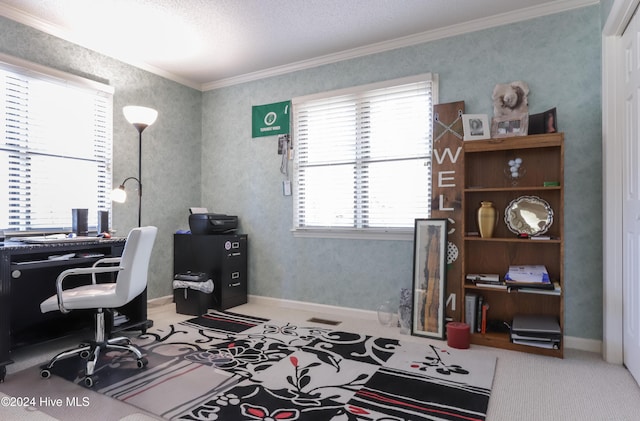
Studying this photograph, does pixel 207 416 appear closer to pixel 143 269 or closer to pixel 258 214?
pixel 143 269

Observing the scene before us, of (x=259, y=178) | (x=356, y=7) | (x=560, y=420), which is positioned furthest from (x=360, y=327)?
(x=356, y=7)

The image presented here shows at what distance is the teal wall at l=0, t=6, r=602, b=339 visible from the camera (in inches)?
112

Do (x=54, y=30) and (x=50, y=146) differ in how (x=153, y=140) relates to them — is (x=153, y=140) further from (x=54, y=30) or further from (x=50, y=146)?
(x=54, y=30)

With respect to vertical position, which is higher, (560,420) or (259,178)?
(259,178)

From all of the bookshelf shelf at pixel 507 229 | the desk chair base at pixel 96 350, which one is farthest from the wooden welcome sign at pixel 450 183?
the desk chair base at pixel 96 350

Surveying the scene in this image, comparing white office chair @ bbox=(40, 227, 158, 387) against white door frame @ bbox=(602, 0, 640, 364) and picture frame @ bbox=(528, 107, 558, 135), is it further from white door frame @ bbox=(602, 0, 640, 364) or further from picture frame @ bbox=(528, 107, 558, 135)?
white door frame @ bbox=(602, 0, 640, 364)

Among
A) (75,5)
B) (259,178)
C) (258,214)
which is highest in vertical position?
(75,5)

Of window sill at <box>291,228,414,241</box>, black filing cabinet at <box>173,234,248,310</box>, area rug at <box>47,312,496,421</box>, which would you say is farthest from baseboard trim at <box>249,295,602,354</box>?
window sill at <box>291,228,414,241</box>

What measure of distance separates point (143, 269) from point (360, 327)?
194 centimetres

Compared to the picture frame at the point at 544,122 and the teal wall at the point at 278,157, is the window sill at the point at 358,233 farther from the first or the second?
the picture frame at the point at 544,122

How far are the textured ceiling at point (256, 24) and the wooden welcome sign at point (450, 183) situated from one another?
769mm

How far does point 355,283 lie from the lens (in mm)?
3766

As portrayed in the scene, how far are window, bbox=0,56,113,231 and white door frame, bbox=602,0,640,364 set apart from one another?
4339mm

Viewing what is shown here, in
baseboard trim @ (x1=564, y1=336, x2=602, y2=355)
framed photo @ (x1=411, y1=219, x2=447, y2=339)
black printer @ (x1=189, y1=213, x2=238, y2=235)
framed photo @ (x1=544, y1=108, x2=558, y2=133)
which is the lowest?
baseboard trim @ (x1=564, y1=336, x2=602, y2=355)
